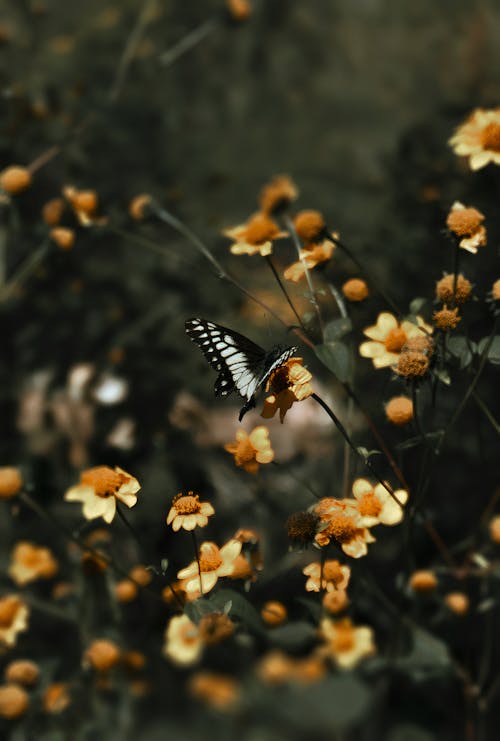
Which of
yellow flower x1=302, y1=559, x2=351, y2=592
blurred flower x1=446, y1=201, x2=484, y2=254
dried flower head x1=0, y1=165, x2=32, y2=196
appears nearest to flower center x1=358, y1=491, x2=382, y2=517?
yellow flower x1=302, y1=559, x2=351, y2=592

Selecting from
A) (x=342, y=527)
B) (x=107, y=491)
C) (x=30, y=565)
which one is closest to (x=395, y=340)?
(x=342, y=527)

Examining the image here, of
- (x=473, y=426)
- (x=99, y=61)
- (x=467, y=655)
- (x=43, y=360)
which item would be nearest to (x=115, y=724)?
(x=467, y=655)

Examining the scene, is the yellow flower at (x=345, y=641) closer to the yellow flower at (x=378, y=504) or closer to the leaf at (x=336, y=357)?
the yellow flower at (x=378, y=504)

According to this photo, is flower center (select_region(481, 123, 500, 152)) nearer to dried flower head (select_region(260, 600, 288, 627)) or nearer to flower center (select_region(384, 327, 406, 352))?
flower center (select_region(384, 327, 406, 352))

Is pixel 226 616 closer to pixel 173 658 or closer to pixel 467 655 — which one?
pixel 173 658

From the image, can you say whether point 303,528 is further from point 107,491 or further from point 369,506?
point 107,491

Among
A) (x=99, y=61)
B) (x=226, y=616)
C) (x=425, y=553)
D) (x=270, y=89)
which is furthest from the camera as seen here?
(x=270, y=89)
